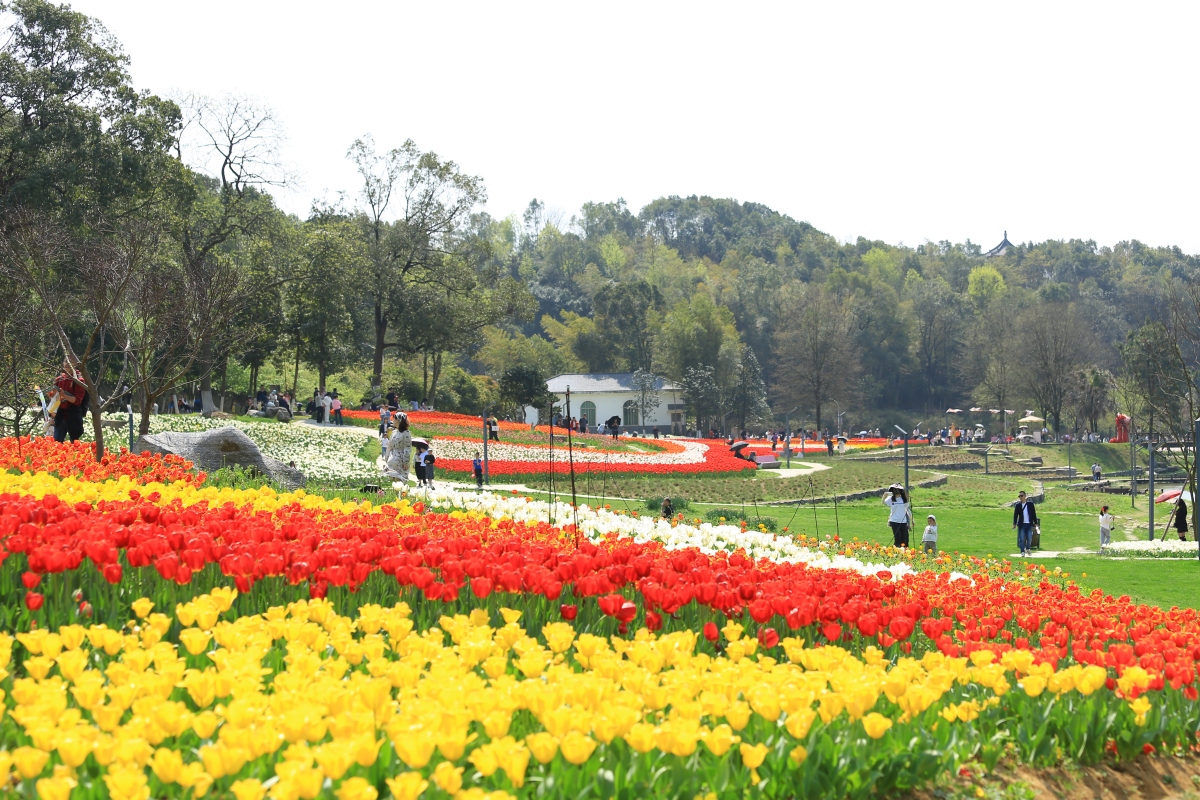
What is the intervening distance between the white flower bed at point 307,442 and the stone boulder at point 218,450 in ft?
11.1

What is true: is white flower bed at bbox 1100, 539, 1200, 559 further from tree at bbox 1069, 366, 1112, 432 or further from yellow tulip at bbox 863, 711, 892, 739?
tree at bbox 1069, 366, 1112, 432

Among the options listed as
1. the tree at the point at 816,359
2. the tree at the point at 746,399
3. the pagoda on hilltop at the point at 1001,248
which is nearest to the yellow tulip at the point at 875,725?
the tree at the point at 746,399

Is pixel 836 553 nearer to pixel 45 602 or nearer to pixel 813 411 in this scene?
pixel 45 602

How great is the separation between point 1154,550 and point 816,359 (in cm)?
6116

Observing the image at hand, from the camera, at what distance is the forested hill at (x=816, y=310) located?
79.7m

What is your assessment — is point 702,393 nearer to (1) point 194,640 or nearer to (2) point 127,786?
(1) point 194,640

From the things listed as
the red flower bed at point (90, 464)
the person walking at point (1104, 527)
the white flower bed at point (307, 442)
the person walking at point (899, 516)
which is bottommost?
the person walking at point (1104, 527)

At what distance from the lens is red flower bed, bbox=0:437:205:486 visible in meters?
11.8

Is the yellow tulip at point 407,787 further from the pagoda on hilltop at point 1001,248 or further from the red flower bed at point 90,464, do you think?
the pagoda on hilltop at point 1001,248

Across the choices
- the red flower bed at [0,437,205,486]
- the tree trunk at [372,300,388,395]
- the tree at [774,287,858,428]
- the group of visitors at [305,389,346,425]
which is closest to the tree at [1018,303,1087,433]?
the tree at [774,287,858,428]

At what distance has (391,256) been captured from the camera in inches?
2042

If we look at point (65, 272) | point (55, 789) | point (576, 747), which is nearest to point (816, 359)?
point (65, 272)

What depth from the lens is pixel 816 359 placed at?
7969cm

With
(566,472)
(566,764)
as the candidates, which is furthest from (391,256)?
(566,764)
